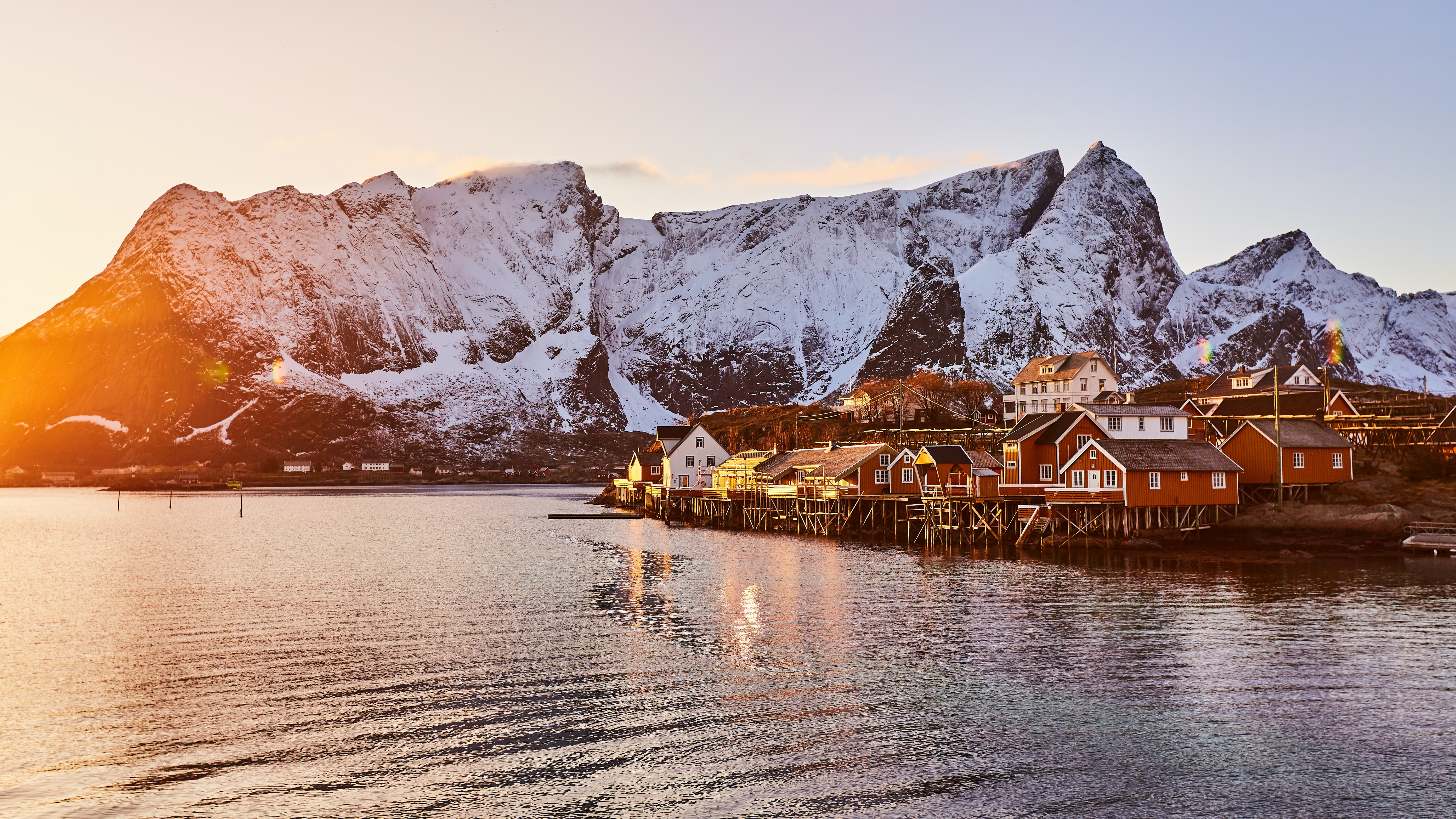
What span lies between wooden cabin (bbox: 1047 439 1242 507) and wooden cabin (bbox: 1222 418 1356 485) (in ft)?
11.6

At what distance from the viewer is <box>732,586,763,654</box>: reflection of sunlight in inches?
1313

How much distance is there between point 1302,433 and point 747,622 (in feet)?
157

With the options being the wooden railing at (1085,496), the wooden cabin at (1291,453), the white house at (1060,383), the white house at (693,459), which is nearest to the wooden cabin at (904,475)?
the wooden railing at (1085,496)

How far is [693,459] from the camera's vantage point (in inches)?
4336

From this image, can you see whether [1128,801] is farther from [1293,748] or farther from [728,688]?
[728,688]

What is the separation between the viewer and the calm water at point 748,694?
1914 centimetres

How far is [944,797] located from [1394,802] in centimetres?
810

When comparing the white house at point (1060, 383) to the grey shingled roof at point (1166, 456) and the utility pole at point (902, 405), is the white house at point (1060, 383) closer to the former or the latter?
the utility pole at point (902, 405)

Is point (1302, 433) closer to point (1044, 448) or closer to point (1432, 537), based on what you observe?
point (1432, 537)

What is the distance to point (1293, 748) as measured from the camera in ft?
71.6

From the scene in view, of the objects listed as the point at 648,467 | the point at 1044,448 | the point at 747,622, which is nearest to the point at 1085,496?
the point at 1044,448

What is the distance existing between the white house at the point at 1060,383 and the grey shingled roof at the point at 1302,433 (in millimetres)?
50622

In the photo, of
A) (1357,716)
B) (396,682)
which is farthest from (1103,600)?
(396,682)

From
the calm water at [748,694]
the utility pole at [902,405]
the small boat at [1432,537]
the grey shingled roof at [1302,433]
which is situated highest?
the utility pole at [902,405]
